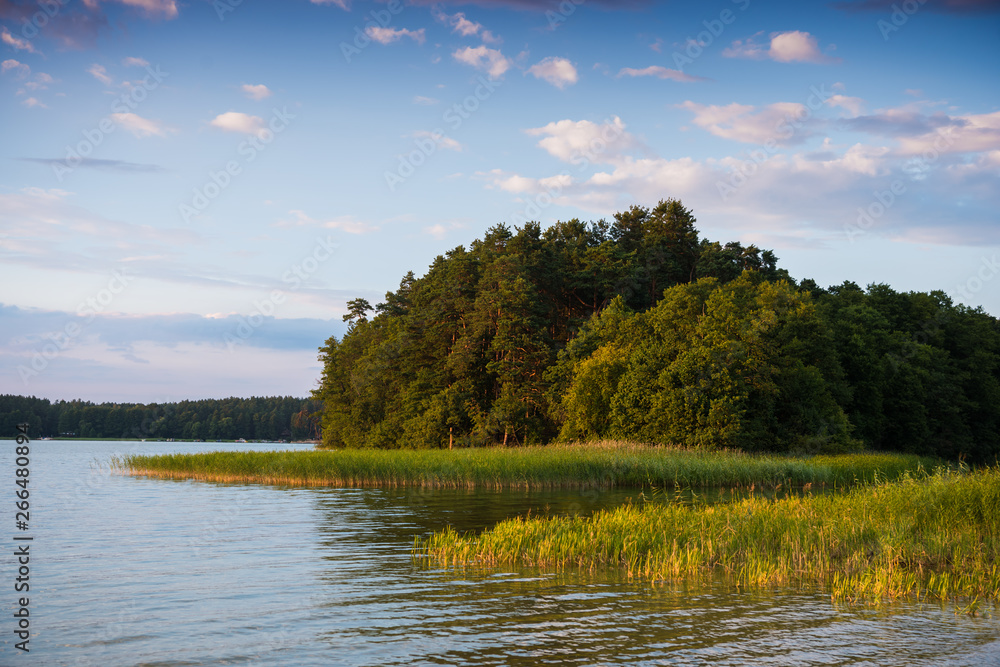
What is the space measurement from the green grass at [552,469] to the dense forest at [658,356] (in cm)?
1249

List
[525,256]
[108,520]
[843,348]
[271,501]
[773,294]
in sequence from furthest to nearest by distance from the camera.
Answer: [525,256] → [843,348] → [773,294] → [271,501] → [108,520]

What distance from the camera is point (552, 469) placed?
35250 mm

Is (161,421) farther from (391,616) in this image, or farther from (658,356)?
(391,616)

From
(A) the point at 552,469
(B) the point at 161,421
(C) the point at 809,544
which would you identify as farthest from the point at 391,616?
(B) the point at 161,421

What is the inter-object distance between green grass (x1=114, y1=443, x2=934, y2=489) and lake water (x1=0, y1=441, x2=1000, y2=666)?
15.9m

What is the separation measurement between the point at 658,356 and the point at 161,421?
16038 centimetres

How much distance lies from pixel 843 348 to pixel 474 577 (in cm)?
6058

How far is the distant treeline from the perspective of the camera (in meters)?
160

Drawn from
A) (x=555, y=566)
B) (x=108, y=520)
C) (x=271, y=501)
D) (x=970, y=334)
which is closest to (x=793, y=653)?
(x=555, y=566)

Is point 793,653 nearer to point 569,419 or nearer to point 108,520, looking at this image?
point 108,520

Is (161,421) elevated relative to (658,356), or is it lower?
lower

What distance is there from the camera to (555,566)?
50.6ft

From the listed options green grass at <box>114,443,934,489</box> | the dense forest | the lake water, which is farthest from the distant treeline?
the lake water

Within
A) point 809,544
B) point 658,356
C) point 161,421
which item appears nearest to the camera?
point 809,544
